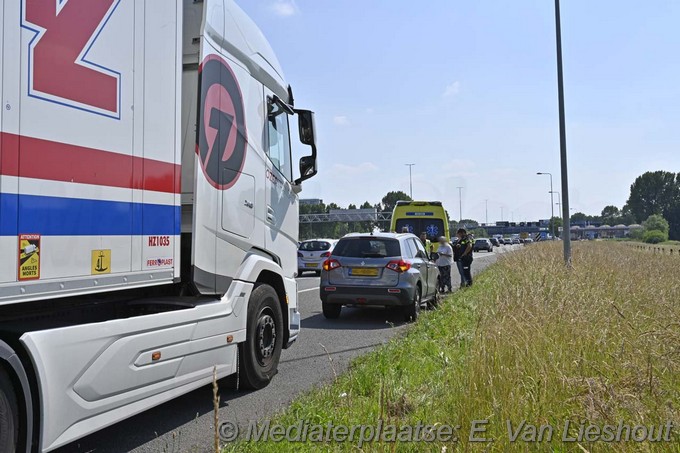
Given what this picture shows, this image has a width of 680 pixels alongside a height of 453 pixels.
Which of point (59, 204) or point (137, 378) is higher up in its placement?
point (59, 204)

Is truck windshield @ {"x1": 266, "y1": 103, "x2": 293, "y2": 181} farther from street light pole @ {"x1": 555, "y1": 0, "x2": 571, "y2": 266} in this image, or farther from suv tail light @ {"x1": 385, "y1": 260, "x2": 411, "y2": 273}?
street light pole @ {"x1": 555, "y1": 0, "x2": 571, "y2": 266}

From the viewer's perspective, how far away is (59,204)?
327 centimetres

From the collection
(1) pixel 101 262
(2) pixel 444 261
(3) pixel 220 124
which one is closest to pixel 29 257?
(1) pixel 101 262

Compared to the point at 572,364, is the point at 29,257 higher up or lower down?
A: higher up

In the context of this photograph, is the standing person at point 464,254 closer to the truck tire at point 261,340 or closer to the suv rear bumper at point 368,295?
the suv rear bumper at point 368,295

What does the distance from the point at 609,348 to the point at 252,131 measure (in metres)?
3.87

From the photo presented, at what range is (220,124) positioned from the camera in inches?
200

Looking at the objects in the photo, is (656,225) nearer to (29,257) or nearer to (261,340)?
(261,340)

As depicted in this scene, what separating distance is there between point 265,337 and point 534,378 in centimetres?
304

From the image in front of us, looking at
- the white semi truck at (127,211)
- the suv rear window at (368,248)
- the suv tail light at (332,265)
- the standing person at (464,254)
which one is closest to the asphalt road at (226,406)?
the white semi truck at (127,211)

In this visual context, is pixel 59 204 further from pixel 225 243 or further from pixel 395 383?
pixel 395 383

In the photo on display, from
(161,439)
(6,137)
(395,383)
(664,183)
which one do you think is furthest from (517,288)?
(664,183)

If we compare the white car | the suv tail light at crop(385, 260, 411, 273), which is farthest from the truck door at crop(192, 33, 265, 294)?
the white car

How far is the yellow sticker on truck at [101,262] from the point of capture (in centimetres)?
355
